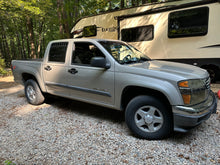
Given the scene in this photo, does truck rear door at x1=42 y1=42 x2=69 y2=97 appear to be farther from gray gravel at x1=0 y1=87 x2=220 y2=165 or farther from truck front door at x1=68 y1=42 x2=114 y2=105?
gray gravel at x1=0 y1=87 x2=220 y2=165

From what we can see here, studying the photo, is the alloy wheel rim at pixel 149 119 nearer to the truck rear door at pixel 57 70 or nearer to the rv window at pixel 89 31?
the truck rear door at pixel 57 70

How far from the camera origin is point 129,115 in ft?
9.15

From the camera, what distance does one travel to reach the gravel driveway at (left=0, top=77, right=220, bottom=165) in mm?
2309

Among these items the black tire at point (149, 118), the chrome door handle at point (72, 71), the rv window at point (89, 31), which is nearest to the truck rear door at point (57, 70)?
the chrome door handle at point (72, 71)

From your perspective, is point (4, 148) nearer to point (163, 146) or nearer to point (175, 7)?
point (163, 146)

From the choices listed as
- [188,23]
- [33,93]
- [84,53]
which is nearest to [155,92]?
[84,53]

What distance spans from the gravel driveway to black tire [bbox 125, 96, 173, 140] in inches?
6.1

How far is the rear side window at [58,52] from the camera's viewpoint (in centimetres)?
375

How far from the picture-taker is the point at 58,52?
12.7 feet

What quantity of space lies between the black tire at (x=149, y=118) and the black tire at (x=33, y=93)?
9.25 ft

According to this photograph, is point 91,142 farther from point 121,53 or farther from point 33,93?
point 33,93

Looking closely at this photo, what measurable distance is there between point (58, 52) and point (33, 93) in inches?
61.8

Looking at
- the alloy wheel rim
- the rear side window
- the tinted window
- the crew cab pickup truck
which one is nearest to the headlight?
the crew cab pickup truck

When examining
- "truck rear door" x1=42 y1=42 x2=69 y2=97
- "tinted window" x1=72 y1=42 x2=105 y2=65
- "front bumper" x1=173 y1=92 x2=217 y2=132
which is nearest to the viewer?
"front bumper" x1=173 y1=92 x2=217 y2=132
